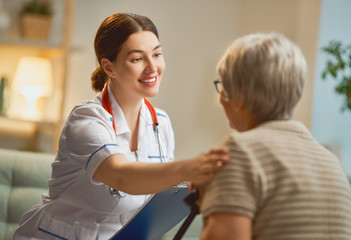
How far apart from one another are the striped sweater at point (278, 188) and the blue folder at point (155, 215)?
456 millimetres

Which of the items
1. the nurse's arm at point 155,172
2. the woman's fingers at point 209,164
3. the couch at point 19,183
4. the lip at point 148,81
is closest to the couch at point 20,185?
the couch at point 19,183

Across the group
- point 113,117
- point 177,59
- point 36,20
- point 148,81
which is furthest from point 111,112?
point 177,59

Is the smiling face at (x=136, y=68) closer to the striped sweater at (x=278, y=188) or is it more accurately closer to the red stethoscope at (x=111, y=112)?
the red stethoscope at (x=111, y=112)

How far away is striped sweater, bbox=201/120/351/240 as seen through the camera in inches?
40.3

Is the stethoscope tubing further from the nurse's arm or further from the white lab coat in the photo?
the nurse's arm

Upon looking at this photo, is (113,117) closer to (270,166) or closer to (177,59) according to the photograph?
(270,166)

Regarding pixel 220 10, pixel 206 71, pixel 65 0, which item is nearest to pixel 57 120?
pixel 65 0

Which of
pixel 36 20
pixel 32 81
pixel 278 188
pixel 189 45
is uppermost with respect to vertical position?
pixel 36 20

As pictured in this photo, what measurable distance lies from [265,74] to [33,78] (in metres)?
2.93

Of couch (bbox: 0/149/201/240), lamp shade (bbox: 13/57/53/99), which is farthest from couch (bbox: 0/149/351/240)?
lamp shade (bbox: 13/57/53/99)

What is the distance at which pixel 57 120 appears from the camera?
3832 millimetres

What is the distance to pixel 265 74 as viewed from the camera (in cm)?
110

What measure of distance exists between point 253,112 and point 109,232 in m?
0.80

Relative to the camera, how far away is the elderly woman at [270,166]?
102cm
